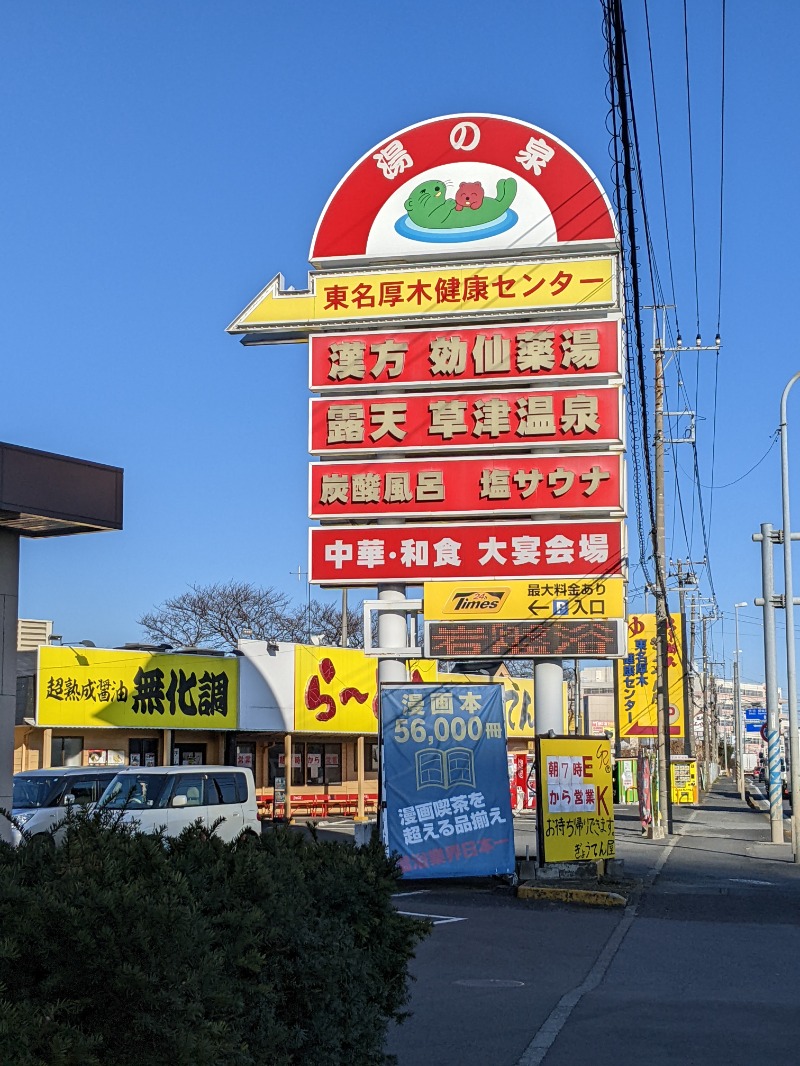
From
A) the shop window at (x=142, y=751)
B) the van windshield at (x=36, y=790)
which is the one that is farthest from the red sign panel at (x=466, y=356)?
the shop window at (x=142, y=751)

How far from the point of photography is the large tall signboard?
69.8 ft

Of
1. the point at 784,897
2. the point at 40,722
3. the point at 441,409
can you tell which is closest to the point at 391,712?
the point at 441,409

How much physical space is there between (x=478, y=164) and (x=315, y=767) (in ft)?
71.6

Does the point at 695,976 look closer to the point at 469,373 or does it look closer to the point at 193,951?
the point at 193,951

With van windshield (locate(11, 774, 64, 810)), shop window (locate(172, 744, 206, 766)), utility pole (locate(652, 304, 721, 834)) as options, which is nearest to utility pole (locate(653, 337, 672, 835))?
utility pole (locate(652, 304, 721, 834))

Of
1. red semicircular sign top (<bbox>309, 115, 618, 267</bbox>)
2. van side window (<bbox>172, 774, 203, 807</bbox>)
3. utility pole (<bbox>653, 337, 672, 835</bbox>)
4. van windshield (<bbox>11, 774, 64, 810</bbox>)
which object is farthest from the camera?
utility pole (<bbox>653, 337, 672, 835</bbox>)

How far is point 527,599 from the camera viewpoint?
20.9m

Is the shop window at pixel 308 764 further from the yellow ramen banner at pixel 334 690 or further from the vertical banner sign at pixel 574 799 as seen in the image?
the vertical banner sign at pixel 574 799

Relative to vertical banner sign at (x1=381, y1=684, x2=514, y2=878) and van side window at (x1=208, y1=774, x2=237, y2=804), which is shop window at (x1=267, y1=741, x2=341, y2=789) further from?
vertical banner sign at (x1=381, y1=684, x2=514, y2=878)

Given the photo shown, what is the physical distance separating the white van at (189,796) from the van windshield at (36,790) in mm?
1110

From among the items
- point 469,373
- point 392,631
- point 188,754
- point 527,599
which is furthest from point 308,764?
point 469,373

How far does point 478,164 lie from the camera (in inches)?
891

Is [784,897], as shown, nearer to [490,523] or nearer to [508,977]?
[490,523]

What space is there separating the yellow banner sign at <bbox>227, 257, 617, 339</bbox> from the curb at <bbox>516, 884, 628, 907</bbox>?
9069mm
